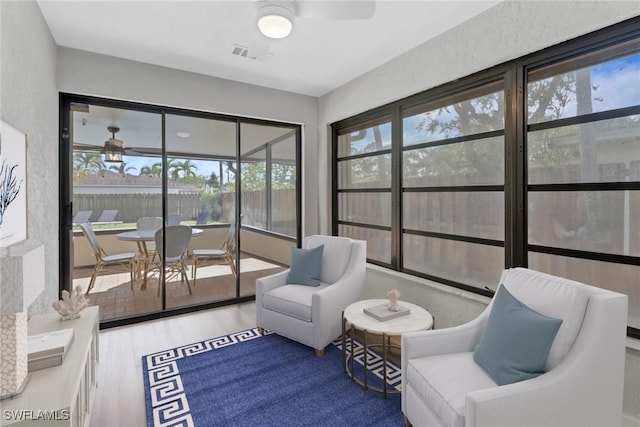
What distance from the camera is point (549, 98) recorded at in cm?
224

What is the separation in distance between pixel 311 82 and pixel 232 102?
992 millimetres

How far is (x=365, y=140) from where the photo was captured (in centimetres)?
395

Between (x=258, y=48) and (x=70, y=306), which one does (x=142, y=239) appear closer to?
(x=70, y=306)

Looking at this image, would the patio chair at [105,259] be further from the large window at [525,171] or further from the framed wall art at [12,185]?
the large window at [525,171]

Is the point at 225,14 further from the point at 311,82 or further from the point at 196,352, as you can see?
the point at 196,352

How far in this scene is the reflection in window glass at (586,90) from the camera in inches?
73.4

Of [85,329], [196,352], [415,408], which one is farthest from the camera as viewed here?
[196,352]

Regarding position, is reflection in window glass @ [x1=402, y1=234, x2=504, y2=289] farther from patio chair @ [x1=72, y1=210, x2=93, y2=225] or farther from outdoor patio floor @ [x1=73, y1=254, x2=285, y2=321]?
patio chair @ [x1=72, y1=210, x2=93, y2=225]

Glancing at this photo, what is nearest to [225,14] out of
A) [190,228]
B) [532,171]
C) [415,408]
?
[190,228]

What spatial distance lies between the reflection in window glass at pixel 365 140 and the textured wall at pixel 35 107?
121 inches

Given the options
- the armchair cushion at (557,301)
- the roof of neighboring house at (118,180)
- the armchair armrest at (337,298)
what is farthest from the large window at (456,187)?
the roof of neighboring house at (118,180)

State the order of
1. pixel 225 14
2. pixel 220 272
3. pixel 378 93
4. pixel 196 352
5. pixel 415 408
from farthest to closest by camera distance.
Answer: pixel 220 272 < pixel 378 93 < pixel 196 352 < pixel 225 14 < pixel 415 408

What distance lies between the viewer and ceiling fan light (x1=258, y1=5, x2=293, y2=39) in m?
2.06

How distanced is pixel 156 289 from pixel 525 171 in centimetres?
379
